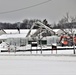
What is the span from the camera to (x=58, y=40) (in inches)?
2008

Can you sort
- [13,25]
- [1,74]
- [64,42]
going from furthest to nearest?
[13,25] < [64,42] < [1,74]

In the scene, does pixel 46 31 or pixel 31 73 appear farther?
pixel 46 31

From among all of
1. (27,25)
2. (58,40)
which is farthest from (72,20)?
(27,25)

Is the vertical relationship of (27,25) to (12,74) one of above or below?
above

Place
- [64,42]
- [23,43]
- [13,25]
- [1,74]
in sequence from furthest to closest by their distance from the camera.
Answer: [13,25]
[23,43]
[64,42]
[1,74]

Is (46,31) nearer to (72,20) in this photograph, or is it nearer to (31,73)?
(72,20)

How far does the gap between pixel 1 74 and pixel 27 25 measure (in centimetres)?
13394

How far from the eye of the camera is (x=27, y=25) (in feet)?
472

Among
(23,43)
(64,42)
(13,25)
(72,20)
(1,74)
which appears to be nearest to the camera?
(1,74)

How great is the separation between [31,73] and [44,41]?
135 ft

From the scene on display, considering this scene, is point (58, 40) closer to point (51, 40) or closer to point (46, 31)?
point (51, 40)

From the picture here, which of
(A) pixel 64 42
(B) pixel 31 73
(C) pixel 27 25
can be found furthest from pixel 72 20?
(C) pixel 27 25

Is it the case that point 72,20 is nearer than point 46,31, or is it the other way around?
point 72,20

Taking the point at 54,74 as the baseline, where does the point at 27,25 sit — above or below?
above
